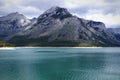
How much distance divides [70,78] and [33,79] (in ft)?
39.2

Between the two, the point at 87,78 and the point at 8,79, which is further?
the point at 87,78

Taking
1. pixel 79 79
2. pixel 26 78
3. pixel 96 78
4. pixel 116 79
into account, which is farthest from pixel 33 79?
pixel 116 79

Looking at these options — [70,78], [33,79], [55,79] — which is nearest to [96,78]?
[70,78]

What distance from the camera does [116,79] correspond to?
72.8m

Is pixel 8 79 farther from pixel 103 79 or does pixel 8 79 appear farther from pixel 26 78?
pixel 103 79

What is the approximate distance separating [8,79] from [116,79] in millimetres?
33163

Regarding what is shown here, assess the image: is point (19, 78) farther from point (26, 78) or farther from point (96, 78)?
point (96, 78)

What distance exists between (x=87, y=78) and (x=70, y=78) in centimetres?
553

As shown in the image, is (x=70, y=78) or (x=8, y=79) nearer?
(x=8, y=79)

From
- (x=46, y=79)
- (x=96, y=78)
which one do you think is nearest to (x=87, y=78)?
(x=96, y=78)

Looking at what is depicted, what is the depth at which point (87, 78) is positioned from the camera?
250ft

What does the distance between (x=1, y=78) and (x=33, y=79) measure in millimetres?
9793

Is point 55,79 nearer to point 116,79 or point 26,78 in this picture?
point 26,78

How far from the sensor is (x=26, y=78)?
74.1 metres
